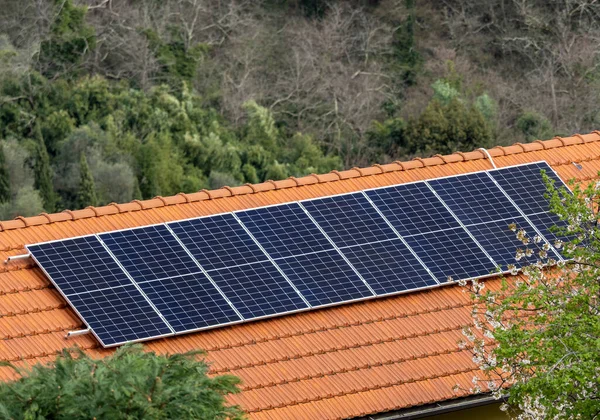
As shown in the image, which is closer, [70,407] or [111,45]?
[70,407]

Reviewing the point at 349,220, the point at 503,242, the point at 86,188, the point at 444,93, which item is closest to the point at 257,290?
the point at 349,220

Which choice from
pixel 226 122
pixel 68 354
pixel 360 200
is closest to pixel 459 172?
pixel 360 200

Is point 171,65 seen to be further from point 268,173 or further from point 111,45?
point 268,173

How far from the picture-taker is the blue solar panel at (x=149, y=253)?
1816 cm

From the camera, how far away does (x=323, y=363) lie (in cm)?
1744

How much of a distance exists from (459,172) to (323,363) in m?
4.53

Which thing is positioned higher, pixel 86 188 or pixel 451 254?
pixel 451 254

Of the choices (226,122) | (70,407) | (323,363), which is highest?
(70,407)

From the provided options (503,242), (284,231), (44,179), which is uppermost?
(284,231)

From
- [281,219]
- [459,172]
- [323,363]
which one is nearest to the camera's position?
[323,363]

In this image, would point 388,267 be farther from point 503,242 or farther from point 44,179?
point 44,179

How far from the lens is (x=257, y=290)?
18219 mm

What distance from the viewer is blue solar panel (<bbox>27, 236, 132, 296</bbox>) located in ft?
58.1

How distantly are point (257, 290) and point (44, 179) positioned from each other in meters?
28.0
